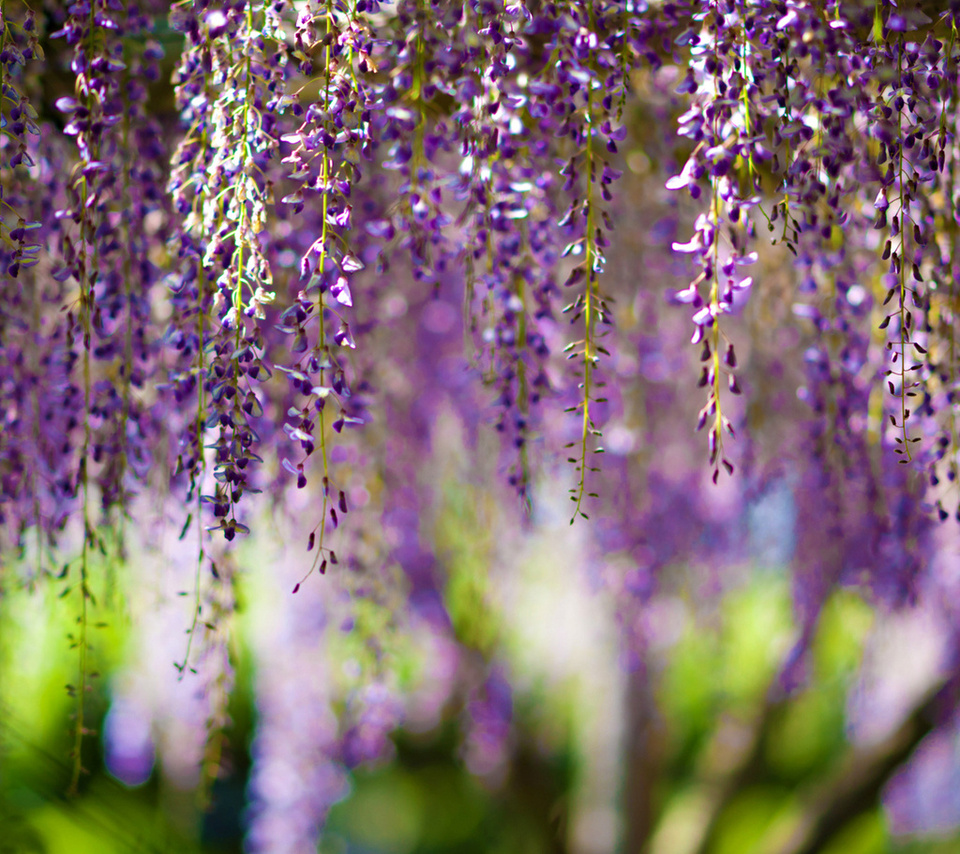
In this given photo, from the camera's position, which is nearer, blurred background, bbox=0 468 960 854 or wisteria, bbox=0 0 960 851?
wisteria, bbox=0 0 960 851

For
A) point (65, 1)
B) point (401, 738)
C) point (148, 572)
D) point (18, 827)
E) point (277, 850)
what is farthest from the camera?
point (401, 738)

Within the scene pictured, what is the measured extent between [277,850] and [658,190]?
3.24 metres

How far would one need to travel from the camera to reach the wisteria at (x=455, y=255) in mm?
1108

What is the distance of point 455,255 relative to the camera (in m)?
1.94

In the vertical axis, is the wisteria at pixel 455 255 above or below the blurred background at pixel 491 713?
above

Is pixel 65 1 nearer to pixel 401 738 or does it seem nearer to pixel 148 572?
pixel 148 572

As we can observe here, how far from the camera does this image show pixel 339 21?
1.15 m

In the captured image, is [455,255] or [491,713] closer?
[455,255]

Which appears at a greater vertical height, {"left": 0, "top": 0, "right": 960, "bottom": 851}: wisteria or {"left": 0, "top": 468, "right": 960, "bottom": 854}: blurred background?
{"left": 0, "top": 0, "right": 960, "bottom": 851}: wisteria

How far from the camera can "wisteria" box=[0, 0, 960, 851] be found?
111 centimetres

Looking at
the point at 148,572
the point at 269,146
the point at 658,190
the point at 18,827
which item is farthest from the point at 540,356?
Answer: the point at 148,572

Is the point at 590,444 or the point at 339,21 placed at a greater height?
the point at 339,21

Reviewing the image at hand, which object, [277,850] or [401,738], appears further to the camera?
[401,738]

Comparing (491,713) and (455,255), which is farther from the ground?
(455,255)
